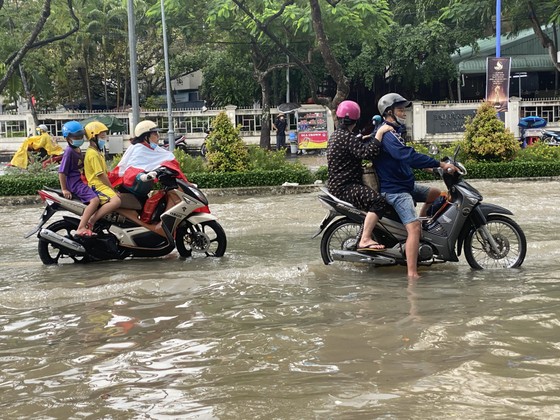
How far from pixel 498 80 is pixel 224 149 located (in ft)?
32.7

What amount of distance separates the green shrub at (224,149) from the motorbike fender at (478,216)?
9.90 meters

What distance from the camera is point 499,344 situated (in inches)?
185

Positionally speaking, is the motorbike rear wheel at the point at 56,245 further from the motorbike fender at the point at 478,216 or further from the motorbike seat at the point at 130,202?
the motorbike fender at the point at 478,216

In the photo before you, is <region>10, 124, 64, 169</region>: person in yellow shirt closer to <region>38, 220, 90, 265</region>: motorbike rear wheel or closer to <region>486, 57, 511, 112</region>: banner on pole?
<region>38, 220, 90, 265</region>: motorbike rear wheel

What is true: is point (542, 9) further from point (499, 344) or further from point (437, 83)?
point (499, 344)

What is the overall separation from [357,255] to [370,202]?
530mm

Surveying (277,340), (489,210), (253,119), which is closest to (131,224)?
(277,340)

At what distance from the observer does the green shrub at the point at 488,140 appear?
55.5 feet

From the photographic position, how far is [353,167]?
283 inches

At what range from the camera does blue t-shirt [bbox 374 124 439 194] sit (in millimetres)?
6793

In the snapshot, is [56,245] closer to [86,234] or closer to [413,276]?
[86,234]

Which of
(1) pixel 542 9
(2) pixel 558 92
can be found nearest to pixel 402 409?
(1) pixel 542 9

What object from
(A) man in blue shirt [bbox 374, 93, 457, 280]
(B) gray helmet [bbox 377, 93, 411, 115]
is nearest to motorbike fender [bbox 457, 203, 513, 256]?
(A) man in blue shirt [bbox 374, 93, 457, 280]

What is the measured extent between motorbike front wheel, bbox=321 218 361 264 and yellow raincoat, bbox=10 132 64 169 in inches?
439
